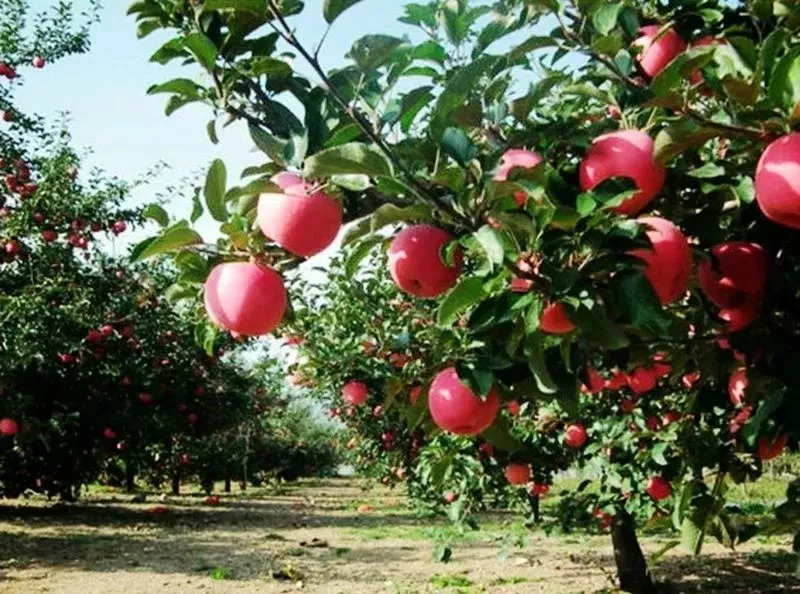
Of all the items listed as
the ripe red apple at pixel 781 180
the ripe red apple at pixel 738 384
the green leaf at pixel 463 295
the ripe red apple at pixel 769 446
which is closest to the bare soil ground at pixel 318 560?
the ripe red apple at pixel 769 446

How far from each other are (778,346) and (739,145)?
52cm

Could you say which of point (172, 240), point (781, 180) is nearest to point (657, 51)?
point (781, 180)

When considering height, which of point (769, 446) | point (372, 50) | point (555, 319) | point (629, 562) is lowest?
point (629, 562)

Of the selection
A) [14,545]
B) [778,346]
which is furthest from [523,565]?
[778,346]

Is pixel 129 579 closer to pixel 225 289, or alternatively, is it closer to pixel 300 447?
pixel 225 289

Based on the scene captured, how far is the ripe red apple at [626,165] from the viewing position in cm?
147

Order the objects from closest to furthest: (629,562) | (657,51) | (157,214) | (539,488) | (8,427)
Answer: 1. (157,214)
2. (657,51)
3. (539,488)
4. (629,562)
5. (8,427)

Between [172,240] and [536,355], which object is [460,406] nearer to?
[536,355]

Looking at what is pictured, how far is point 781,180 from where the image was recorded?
1.28 meters

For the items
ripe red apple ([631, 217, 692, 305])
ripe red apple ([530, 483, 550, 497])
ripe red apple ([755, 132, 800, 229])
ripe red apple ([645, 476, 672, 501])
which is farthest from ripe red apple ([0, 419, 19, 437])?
ripe red apple ([755, 132, 800, 229])

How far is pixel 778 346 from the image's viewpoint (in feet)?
6.07

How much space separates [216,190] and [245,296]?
A: 25 centimetres

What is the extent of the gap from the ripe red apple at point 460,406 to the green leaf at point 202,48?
2.68ft

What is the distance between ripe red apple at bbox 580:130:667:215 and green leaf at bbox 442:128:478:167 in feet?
0.79
